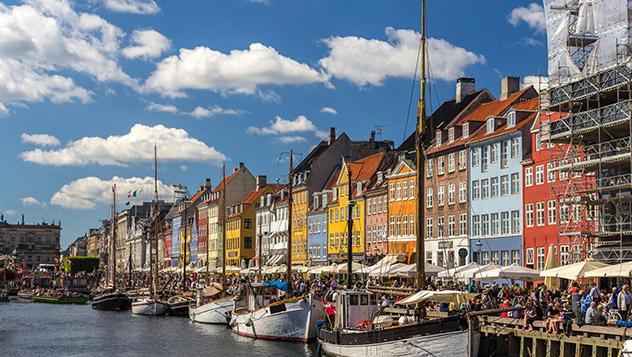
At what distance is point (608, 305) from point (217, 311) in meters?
40.4

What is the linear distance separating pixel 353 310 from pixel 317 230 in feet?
206

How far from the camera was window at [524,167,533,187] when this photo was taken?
65.8 meters

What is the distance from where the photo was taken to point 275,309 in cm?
5550

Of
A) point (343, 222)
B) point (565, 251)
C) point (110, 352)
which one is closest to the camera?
point (110, 352)

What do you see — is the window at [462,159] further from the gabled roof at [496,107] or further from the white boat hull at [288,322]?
the white boat hull at [288,322]

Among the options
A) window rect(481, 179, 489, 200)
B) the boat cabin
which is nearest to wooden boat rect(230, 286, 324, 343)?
the boat cabin

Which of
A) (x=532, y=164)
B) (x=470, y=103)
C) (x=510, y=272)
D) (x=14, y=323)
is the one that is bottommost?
(x=14, y=323)

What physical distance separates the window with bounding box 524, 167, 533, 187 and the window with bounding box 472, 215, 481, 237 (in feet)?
23.1

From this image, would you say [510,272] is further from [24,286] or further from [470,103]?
[24,286]

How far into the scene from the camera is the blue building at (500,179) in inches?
2655

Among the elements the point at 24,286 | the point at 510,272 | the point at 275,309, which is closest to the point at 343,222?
the point at 275,309

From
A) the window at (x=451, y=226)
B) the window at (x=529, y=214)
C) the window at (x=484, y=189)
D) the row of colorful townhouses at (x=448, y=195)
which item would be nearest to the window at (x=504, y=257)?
the row of colorful townhouses at (x=448, y=195)

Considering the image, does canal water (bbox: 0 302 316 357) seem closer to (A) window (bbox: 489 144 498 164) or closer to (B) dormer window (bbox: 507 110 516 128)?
(A) window (bbox: 489 144 498 164)

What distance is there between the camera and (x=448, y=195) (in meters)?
77.9
